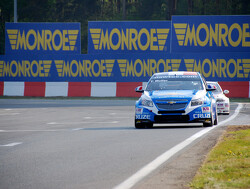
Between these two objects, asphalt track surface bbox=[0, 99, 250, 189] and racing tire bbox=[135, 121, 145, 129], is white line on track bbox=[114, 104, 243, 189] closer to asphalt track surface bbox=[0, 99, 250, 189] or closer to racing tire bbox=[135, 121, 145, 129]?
asphalt track surface bbox=[0, 99, 250, 189]

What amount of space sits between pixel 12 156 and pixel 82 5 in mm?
83475

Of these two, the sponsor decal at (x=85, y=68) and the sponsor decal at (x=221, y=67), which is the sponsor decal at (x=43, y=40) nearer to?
the sponsor decal at (x=85, y=68)

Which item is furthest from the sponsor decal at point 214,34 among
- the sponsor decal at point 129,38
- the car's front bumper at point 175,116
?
the car's front bumper at point 175,116

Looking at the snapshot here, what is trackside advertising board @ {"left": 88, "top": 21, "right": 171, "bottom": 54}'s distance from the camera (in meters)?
35.8

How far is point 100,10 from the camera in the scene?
315 ft

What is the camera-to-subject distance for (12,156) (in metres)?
11.0

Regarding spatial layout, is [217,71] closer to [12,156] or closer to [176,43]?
[176,43]

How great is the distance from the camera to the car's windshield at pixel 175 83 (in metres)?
17.8

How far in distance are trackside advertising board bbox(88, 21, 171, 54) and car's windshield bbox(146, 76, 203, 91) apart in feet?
57.7

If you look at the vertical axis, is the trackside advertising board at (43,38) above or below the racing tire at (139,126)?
above

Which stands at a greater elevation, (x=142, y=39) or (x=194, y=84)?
(x=142, y=39)

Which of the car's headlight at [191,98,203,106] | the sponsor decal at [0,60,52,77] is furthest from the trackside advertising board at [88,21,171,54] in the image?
the car's headlight at [191,98,203,106]

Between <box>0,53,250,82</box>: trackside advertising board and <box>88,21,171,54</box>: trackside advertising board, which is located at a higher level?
<box>88,21,171,54</box>: trackside advertising board

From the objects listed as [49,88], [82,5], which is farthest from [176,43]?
[82,5]
